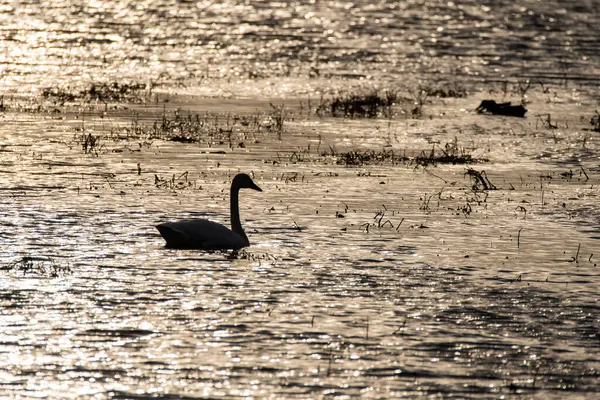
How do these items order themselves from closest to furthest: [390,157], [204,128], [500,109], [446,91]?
[390,157]
[204,128]
[500,109]
[446,91]

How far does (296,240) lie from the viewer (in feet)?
49.5

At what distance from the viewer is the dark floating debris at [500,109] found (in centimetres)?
2884

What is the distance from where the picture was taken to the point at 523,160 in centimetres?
2261

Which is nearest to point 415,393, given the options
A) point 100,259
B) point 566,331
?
point 566,331

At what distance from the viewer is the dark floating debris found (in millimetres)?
28844

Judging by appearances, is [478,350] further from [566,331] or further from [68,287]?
[68,287]

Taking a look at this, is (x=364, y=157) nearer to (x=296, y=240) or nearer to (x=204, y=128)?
(x=204, y=128)

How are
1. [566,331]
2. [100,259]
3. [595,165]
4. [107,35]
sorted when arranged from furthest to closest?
[107,35], [595,165], [100,259], [566,331]

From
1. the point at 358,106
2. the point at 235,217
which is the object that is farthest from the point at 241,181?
the point at 358,106

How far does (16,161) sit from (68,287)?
27.1ft

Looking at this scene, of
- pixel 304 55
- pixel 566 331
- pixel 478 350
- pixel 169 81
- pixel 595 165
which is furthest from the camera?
pixel 304 55

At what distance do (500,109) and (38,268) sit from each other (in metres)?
17.9

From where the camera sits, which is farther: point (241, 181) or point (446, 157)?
point (446, 157)

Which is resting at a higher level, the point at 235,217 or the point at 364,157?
the point at 235,217
